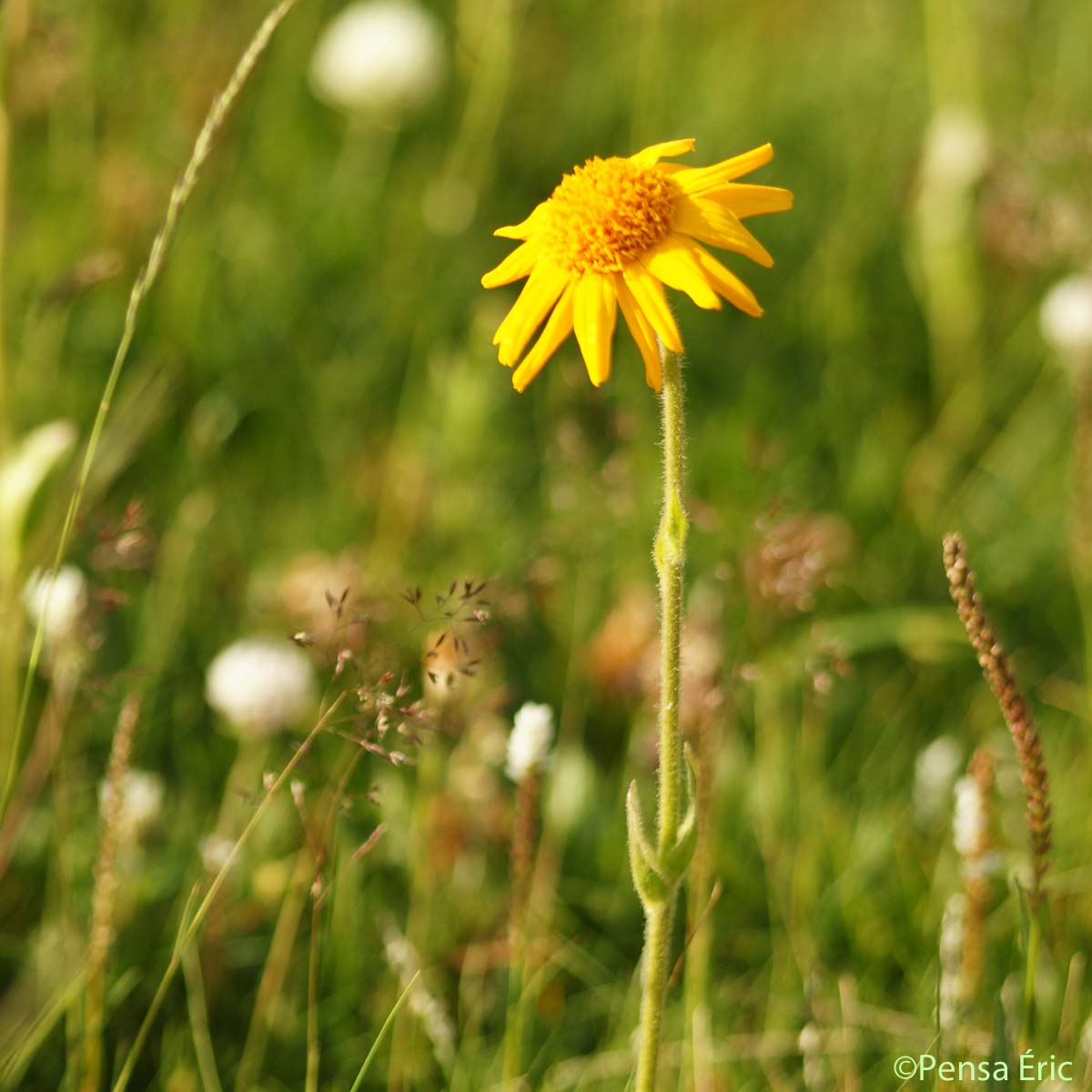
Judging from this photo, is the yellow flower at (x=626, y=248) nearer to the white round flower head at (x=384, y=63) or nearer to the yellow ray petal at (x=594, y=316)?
the yellow ray petal at (x=594, y=316)

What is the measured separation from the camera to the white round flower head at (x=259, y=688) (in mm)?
1790

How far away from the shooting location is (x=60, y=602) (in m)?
1.74

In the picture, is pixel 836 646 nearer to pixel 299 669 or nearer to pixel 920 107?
pixel 299 669

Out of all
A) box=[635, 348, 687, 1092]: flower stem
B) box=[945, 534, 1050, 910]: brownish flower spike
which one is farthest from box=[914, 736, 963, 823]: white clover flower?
box=[635, 348, 687, 1092]: flower stem

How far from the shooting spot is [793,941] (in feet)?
5.41

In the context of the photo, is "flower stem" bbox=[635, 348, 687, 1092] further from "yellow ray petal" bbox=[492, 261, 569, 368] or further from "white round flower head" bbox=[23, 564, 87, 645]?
"white round flower head" bbox=[23, 564, 87, 645]

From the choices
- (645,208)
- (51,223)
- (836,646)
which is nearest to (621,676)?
(836,646)

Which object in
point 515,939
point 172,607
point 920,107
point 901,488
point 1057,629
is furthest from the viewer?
point 920,107

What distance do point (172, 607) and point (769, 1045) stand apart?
112 centimetres

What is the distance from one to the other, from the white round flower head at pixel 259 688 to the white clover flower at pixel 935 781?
91cm

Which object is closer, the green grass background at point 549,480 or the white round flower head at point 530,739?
the white round flower head at point 530,739

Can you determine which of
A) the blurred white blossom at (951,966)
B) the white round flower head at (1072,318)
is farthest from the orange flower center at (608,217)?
the white round flower head at (1072,318)

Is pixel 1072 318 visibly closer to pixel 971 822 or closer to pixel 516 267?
pixel 971 822

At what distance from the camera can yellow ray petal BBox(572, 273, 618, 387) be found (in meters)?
1.07
